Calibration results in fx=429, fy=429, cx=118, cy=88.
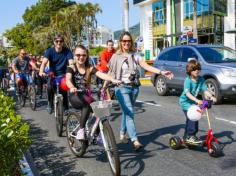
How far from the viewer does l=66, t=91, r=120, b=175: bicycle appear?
505 cm

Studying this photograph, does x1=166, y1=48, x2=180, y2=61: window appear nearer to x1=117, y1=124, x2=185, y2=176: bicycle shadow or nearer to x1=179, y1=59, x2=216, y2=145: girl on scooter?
x1=117, y1=124, x2=185, y2=176: bicycle shadow

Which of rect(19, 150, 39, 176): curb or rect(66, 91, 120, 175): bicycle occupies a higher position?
rect(66, 91, 120, 175): bicycle

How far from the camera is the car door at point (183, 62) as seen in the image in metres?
12.8

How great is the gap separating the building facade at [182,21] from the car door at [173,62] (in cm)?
1076

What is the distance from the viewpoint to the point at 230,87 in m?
11.3

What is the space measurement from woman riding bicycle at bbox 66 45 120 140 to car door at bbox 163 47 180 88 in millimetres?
7403

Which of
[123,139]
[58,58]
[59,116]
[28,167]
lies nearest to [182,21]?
[58,58]

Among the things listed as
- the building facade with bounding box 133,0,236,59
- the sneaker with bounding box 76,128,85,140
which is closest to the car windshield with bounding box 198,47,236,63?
the sneaker with bounding box 76,128,85,140

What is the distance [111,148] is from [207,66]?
24.3 feet

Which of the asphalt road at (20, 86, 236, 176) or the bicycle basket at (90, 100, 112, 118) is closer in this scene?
the bicycle basket at (90, 100, 112, 118)

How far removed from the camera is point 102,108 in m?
5.21

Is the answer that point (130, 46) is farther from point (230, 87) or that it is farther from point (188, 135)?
point (230, 87)

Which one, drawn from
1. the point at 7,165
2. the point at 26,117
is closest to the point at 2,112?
the point at 7,165

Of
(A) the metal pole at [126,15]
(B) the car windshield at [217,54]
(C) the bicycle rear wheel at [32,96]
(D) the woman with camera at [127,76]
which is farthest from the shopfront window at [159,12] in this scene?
(D) the woman with camera at [127,76]
